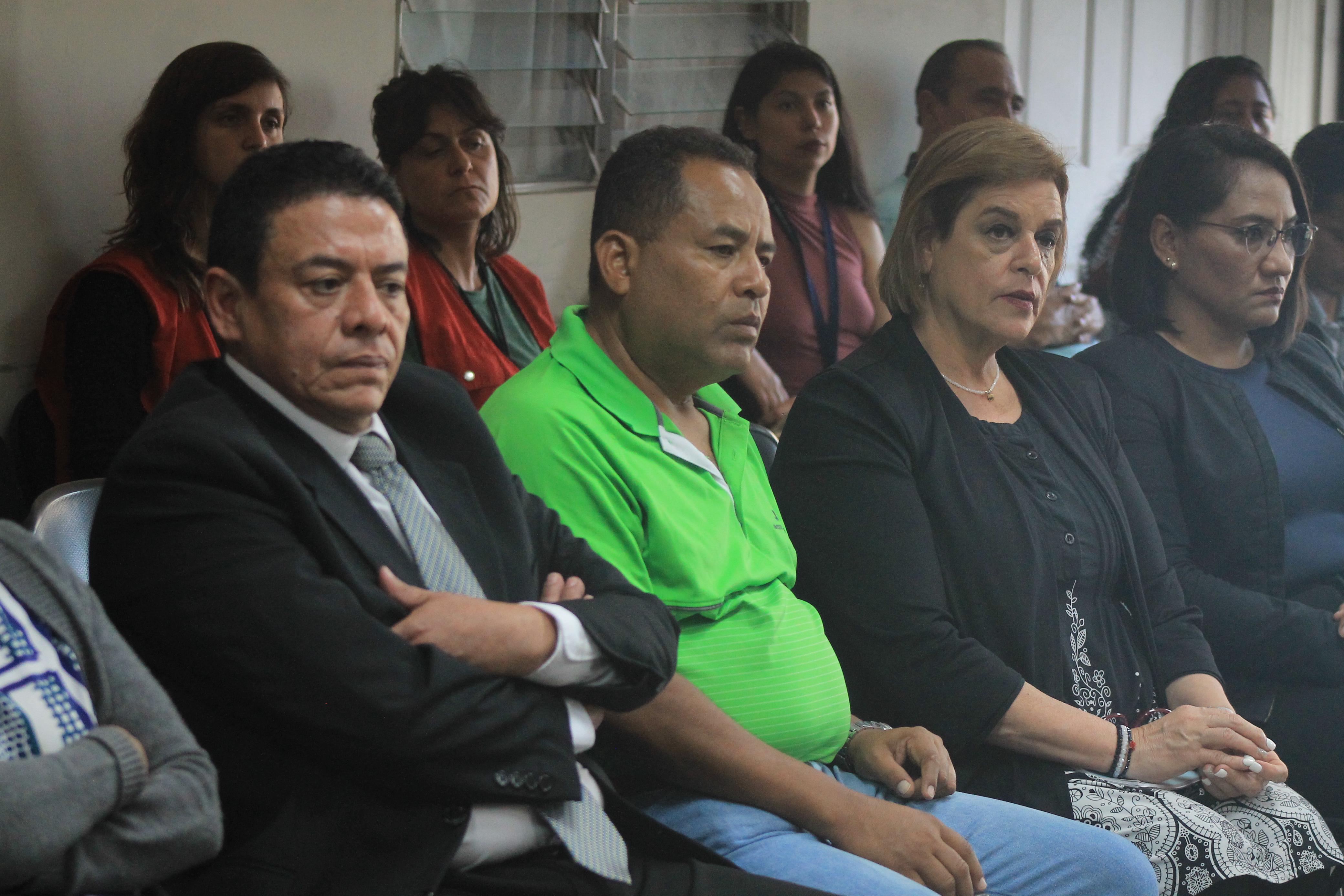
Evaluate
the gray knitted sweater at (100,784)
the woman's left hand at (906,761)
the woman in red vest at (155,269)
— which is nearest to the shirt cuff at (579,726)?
the gray knitted sweater at (100,784)

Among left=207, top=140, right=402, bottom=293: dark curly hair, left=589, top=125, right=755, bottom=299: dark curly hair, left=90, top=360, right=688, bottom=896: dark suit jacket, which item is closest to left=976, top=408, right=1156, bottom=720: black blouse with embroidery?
left=589, top=125, right=755, bottom=299: dark curly hair

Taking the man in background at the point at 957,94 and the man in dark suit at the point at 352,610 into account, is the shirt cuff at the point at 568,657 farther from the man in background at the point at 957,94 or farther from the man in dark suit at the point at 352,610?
the man in background at the point at 957,94

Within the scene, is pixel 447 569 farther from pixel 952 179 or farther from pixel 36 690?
pixel 952 179

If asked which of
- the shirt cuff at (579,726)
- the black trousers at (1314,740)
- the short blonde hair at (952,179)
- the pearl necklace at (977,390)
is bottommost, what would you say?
the black trousers at (1314,740)

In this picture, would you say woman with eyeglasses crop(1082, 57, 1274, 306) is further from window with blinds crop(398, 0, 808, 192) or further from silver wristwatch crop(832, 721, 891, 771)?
silver wristwatch crop(832, 721, 891, 771)

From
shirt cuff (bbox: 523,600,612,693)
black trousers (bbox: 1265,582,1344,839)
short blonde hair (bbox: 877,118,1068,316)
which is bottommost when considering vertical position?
black trousers (bbox: 1265,582,1344,839)

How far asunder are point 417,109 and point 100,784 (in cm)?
218

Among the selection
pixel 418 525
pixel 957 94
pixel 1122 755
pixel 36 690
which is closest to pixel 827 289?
pixel 957 94

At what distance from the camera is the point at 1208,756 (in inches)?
Answer: 72.8

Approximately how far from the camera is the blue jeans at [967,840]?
59.4 inches

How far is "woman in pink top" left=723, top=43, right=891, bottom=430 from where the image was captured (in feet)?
10.7

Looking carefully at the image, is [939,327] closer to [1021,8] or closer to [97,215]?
[97,215]

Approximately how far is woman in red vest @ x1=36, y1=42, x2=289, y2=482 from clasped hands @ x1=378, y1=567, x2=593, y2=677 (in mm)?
1122

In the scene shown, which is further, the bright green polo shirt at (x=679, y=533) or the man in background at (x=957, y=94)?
the man in background at (x=957, y=94)
